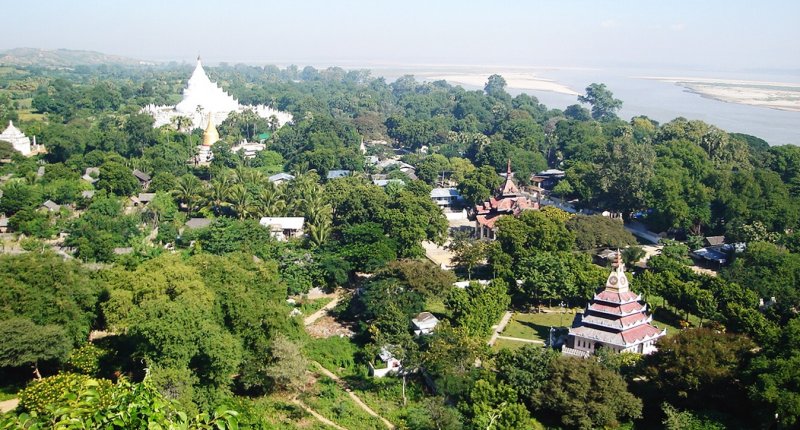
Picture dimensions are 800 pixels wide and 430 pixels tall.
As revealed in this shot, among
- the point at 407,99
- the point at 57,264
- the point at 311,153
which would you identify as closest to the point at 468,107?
the point at 407,99

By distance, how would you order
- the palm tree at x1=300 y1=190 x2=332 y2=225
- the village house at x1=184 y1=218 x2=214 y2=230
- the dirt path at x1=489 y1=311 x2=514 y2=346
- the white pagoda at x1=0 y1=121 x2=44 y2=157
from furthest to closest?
the white pagoda at x1=0 y1=121 x2=44 y2=157 < the village house at x1=184 y1=218 x2=214 y2=230 < the palm tree at x1=300 y1=190 x2=332 y2=225 < the dirt path at x1=489 y1=311 x2=514 y2=346

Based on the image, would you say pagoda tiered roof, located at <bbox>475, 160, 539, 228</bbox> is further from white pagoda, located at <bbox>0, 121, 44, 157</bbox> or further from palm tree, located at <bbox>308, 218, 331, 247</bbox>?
white pagoda, located at <bbox>0, 121, 44, 157</bbox>

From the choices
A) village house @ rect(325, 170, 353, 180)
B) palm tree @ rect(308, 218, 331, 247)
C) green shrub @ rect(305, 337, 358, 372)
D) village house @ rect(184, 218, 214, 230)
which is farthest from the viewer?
village house @ rect(325, 170, 353, 180)

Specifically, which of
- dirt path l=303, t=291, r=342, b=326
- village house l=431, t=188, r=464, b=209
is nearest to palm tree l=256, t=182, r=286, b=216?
dirt path l=303, t=291, r=342, b=326

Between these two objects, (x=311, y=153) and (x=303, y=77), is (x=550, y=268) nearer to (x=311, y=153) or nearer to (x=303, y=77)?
(x=311, y=153)

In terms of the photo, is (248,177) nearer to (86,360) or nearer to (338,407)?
(86,360)

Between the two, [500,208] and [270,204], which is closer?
[270,204]

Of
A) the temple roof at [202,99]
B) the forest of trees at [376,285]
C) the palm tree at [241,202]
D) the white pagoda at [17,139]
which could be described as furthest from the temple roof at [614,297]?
the temple roof at [202,99]

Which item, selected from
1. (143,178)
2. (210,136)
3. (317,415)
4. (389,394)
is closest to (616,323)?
(389,394)
